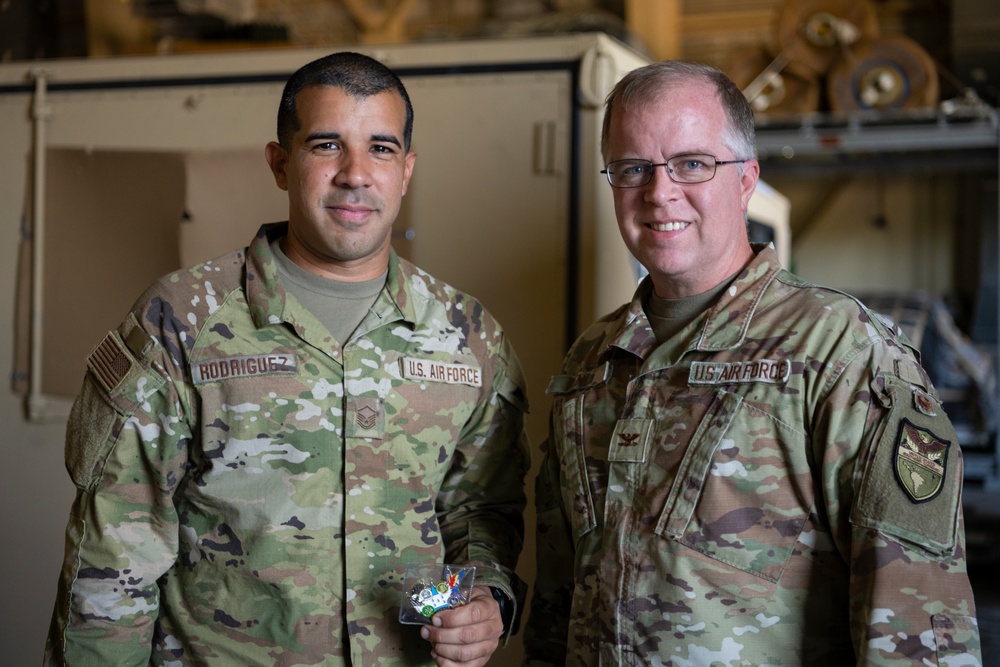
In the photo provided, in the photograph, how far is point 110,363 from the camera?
193 cm

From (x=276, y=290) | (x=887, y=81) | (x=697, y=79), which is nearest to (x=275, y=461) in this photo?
(x=276, y=290)

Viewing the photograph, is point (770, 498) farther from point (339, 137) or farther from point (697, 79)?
point (339, 137)

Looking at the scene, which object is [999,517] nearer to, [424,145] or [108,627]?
[424,145]

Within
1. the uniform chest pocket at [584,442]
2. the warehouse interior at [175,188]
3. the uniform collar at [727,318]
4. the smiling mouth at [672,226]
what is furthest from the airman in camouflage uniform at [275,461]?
the warehouse interior at [175,188]

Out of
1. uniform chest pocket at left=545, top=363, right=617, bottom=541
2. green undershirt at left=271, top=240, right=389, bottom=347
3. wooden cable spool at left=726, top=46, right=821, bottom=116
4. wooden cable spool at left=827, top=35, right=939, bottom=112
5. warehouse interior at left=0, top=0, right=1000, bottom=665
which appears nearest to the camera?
uniform chest pocket at left=545, top=363, right=617, bottom=541

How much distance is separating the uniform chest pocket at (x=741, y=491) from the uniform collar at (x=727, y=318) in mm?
107

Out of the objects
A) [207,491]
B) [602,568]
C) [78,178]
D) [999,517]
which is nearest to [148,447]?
[207,491]

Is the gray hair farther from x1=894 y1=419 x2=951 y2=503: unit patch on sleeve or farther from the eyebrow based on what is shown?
x1=894 y1=419 x2=951 y2=503: unit patch on sleeve

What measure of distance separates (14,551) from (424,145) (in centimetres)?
188

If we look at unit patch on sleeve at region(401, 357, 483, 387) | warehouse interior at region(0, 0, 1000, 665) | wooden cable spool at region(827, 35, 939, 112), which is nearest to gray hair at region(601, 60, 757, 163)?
unit patch on sleeve at region(401, 357, 483, 387)

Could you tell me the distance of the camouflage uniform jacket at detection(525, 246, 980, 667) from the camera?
157cm

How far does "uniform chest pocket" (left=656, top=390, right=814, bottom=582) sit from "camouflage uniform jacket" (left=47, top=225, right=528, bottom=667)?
1.64 feet

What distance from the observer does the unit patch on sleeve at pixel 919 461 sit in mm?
1576

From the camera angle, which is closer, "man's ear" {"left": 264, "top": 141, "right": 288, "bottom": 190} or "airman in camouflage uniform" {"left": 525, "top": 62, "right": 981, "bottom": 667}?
"airman in camouflage uniform" {"left": 525, "top": 62, "right": 981, "bottom": 667}
